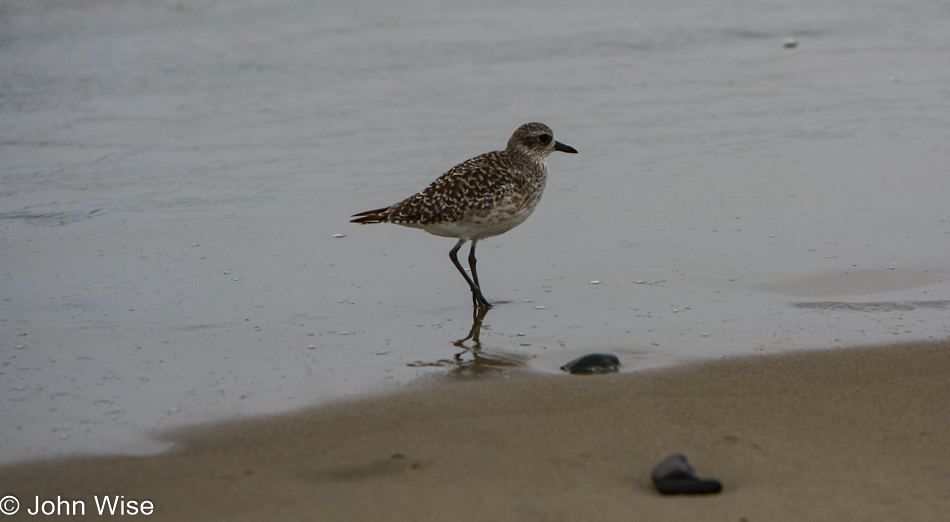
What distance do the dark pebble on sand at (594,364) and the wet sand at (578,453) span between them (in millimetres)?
118

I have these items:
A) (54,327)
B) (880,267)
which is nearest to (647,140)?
(880,267)

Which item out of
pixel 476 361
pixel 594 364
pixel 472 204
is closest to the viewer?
pixel 594 364

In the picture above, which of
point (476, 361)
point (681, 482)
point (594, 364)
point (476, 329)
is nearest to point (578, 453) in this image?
point (681, 482)

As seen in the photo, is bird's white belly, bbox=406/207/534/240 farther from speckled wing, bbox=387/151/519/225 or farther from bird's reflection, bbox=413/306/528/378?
bird's reflection, bbox=413/306/528/378

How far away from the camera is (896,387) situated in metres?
4.90

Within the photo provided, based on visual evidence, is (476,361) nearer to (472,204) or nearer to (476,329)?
(476,329)

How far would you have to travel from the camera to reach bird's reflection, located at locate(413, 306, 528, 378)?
5445mm

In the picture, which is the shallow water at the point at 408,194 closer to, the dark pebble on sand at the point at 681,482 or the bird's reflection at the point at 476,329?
the bird's reflection at the point at 476,329

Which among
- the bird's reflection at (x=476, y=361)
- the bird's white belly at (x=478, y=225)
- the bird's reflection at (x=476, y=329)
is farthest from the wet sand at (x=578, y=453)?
the bird's white belly at (x=478, y=225)

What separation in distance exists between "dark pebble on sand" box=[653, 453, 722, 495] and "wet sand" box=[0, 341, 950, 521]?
42mm

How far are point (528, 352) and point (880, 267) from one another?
2742 mm

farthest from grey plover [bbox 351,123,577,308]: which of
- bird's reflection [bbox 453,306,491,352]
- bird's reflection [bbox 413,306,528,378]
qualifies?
bird's reflection [bbox 413,306,528,378]

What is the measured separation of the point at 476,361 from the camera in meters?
5.63

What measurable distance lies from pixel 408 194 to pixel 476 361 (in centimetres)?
362
